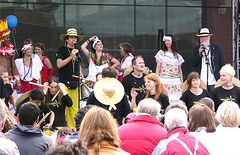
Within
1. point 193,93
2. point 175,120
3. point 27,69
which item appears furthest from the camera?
point 27,69

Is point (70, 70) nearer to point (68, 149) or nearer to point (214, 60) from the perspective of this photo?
point (214, 60)

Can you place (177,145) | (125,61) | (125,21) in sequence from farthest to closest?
(125,21), (125,61), (177,145)

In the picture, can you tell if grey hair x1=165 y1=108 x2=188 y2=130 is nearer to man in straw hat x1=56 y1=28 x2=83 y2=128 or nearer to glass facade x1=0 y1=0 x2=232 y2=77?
man in straw hat x1=56 y1=28 x2=83 y2=128

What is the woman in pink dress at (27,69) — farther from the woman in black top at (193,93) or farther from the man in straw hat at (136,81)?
the woman in black top at (193,93)

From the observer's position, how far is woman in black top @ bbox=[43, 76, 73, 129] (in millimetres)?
7559

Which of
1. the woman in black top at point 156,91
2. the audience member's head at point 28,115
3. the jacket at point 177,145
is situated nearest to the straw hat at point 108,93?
the woman in black top at point 156,91

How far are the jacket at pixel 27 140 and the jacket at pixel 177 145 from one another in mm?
1052

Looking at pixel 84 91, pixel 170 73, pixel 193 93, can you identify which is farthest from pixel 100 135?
pixel 170 73

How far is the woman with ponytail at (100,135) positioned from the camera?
128 inches

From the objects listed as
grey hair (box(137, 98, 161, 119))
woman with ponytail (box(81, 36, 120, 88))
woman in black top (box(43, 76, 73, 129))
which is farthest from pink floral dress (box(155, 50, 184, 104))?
grey hair (box(137, 98, 161, 119))

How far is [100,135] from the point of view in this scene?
10.7 feet

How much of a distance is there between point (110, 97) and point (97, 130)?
309cm

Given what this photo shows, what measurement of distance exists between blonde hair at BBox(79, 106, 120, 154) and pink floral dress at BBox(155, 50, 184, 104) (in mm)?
5794

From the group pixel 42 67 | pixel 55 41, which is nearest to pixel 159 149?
pixel 42 67
